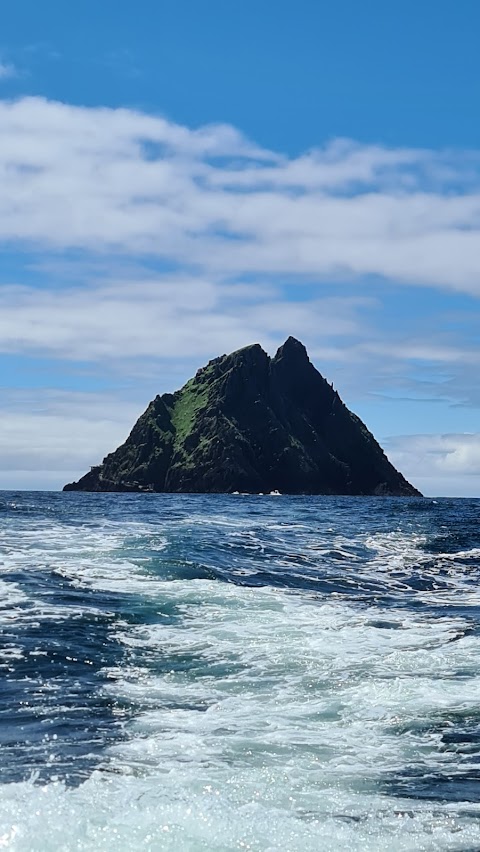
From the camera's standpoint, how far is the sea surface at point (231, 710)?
27.4ft

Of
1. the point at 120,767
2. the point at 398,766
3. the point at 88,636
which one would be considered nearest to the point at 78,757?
the point at 120,767

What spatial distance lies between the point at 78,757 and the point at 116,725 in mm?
1416

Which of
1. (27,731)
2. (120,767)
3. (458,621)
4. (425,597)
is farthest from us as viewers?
(425,597)

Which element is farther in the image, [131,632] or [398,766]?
[131,632]

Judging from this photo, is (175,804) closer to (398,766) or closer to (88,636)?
(398,766)

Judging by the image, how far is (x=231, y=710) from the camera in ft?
40.7

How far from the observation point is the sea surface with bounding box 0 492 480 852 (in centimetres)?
835

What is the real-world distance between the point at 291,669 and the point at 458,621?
7.35 m

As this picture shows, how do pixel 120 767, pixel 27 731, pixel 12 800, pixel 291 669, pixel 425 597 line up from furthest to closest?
pixel 425 597 → pixel 291 669 → pixel 27 731 → pixel 120 767 → pixel 12 800

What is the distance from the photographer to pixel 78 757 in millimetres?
10008

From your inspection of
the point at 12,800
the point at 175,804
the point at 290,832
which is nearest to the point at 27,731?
the point at 12,800

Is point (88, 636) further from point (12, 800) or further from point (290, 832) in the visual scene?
point (290, 832)

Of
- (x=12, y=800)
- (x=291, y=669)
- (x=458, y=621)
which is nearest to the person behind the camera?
(x=12, y=800)

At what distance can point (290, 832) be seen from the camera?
8.17 metres
